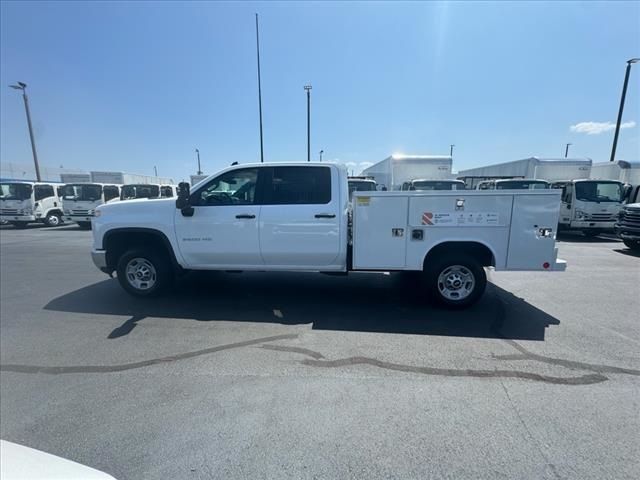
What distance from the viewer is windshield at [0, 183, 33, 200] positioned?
15023 mm

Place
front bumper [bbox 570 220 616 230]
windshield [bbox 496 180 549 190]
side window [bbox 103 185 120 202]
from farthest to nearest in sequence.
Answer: side window [bbox 103 185 120 202] < windshield [bbox 496 180 549 190] < front bumper [bbox 570 220 616 230]

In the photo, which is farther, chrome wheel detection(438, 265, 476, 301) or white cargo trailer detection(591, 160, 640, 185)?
white cargo trailer detection(591, 160, 640, 185)

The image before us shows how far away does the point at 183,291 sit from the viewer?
5.57 metres

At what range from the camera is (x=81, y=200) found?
15.0 meters

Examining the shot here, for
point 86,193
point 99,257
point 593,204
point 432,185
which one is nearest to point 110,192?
point 86,193

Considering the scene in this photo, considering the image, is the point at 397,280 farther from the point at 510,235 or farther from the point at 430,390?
the point at 430,390

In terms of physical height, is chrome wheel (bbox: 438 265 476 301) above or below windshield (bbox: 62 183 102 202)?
below

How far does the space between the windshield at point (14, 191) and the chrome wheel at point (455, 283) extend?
1945cm

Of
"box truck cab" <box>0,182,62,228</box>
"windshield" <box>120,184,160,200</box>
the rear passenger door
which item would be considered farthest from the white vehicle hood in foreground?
"box truck cab" <box>0,182,62,228</box>

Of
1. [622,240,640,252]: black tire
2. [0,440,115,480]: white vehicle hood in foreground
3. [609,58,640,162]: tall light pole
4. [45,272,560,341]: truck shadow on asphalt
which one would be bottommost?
[45,272,560,341]: truck shadow on asphalt

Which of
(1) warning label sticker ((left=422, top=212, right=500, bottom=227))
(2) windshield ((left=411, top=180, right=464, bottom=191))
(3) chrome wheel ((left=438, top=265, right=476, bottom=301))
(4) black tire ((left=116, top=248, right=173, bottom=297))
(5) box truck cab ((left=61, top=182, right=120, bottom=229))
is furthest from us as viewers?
(5) box truck cab ((left=61, top=182, right=120, bottom=229))

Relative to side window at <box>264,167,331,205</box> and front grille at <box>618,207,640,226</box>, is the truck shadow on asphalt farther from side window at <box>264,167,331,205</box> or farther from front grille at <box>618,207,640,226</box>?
front grille at <box>618,207,640,226</box>

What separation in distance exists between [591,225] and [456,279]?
1096 centimetres

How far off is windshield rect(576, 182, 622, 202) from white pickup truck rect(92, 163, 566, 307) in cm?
1006
